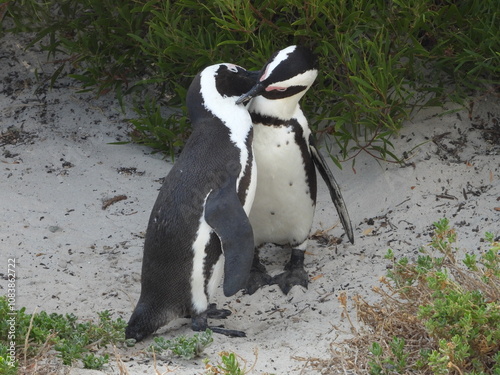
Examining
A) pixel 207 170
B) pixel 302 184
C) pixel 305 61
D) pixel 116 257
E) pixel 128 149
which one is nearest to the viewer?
pixel 207 170

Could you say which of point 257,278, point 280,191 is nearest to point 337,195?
point 280,191

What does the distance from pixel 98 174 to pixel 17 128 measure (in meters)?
0.62

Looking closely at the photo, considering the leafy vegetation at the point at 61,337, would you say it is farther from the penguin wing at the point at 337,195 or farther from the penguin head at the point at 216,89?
the penguin wing at the point at 337,195

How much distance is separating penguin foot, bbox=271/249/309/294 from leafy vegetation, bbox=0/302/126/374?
904 millimetres

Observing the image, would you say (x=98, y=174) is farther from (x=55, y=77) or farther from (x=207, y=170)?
(x=207, y=170)

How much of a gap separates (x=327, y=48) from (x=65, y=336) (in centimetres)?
170

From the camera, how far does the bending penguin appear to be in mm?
2791

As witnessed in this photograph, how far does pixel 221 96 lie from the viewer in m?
3.04

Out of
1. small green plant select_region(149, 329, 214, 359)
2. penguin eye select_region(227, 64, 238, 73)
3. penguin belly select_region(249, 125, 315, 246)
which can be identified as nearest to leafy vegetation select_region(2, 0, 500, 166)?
penguin eye select_region(227, 64, 238, 73)

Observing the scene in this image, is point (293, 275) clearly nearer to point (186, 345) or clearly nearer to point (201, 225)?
point (201, 225)

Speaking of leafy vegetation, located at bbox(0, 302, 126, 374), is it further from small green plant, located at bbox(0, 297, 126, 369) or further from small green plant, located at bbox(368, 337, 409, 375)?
small green plant, located at bbox(368, 337, 409, 375)

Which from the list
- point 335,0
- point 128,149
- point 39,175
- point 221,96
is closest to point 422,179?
point 335,0

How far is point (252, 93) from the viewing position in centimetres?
302

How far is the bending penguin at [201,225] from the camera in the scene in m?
2.79
